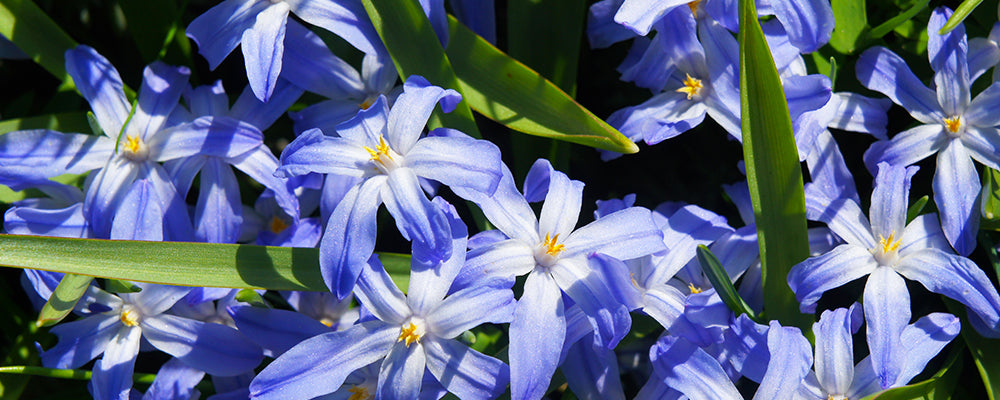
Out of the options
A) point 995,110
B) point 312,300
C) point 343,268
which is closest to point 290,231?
point 312,300

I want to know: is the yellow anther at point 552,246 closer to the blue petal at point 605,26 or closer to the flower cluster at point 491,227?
the flower cluster at point 491,227

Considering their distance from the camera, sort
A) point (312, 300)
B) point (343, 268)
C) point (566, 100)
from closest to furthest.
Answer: point (343, 268), point (566, 100), point (312, 300)

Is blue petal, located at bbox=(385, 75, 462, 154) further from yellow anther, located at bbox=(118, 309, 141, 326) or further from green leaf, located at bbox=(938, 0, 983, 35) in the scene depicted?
green leaf, located at bbox=(938, 0, 983, 35)

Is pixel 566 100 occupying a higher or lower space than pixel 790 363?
higher

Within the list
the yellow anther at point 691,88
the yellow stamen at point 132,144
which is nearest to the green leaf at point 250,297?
the yellow stamen at point 132,144

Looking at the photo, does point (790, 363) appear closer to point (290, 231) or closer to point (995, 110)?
point (995, 110)

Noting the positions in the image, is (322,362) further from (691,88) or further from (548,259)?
(691,88)
